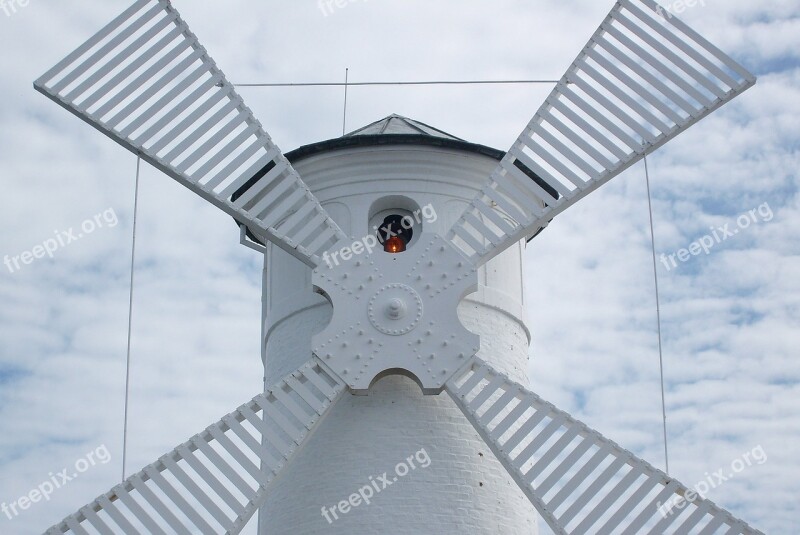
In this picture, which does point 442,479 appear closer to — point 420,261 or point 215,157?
point 420,261

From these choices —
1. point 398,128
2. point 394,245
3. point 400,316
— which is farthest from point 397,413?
point 398,128

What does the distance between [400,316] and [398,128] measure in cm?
217

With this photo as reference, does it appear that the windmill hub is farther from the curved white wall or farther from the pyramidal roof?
the pyramidal roof

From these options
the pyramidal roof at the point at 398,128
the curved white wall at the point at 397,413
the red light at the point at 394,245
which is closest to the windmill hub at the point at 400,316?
the curved white wall at the point at 397,413

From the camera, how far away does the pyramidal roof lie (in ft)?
38.8

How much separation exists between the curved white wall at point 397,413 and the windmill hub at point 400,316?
1.29 feet

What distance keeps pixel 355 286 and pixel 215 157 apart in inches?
62.7

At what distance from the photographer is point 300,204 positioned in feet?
36.9

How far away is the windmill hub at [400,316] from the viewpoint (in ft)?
34.4

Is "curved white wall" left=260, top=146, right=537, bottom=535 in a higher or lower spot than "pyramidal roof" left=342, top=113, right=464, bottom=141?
lower

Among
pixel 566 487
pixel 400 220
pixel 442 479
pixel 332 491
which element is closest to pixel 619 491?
pixel 566 487

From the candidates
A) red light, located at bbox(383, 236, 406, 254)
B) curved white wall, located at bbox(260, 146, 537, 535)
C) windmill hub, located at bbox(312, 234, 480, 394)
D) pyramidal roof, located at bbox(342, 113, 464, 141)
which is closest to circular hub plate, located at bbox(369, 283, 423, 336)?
windmill hub, located at bbox(312, 234, 480, 394)

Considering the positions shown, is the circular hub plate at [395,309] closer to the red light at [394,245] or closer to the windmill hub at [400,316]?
the windmill hub at [400,316]

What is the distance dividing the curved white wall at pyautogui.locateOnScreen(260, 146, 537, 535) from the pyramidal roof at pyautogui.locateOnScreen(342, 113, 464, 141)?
364 millimetres
